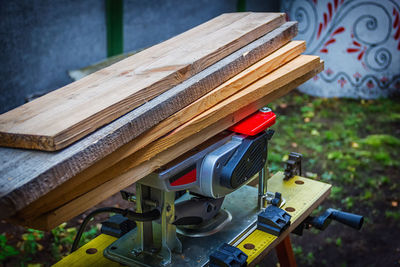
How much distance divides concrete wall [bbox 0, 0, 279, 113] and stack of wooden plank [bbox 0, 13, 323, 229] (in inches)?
131

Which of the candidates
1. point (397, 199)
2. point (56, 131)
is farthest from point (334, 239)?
point (56, 131)

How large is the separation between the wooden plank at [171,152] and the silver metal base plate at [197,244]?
0.49m

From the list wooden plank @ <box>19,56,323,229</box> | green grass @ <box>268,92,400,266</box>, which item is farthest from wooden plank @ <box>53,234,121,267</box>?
green grass @ <box>268,92,400,266</box>

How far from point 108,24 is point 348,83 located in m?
3.90

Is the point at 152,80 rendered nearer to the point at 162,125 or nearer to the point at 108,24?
the point at 162,125

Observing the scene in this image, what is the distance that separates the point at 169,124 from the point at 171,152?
4.5 inches

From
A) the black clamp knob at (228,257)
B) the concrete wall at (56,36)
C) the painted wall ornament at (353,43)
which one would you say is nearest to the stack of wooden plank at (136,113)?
the black clamp knob at (228,257)

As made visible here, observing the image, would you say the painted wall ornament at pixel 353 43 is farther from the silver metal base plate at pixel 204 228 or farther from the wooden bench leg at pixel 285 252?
the silver metal base plate at pixel 204 228

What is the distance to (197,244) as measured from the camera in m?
1.97

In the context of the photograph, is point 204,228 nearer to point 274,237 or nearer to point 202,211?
point 202,211

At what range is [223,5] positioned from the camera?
747 cm

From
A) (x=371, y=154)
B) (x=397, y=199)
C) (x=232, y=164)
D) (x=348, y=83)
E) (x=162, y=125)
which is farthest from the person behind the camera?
(x=348, y=83)

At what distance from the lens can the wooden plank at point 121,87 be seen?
137 cm

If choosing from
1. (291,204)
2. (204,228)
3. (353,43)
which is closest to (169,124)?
(204,228)
